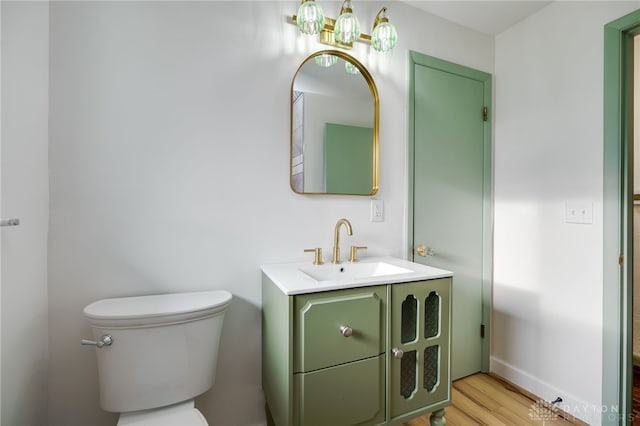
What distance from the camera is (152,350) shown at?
1.02 m

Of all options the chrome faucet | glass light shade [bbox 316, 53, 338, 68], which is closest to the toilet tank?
the chrome faucet

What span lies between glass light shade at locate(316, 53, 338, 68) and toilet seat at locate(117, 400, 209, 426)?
1.63 m

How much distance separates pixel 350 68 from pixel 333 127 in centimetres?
35

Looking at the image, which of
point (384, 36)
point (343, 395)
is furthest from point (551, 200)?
point (343, 395)

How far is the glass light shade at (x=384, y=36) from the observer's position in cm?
146

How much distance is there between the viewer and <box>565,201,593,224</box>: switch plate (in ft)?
4.96

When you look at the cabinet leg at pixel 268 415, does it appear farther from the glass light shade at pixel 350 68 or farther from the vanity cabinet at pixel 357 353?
the glass light shade at pixel 350 68

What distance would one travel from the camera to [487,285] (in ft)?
6.49

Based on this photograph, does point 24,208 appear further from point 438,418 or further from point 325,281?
point 438,418

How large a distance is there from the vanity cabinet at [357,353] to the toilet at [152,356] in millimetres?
275

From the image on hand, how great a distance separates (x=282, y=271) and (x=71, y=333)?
2.73ft

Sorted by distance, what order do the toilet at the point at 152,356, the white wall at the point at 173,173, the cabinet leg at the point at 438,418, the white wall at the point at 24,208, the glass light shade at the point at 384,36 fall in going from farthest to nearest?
the glass light shade at the point at 384,36, the cabinet leg at the point at 438,418, the white wall at the point at 173,173, the toilet at the point at 152,356, the white wall at the point at 24,208

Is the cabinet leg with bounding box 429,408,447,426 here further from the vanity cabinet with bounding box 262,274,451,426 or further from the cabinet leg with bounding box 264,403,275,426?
the cabinet leg with bounding box 264,403,275,426

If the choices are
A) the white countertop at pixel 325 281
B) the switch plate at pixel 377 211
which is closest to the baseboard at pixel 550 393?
the white countertop at pixel 325 281
